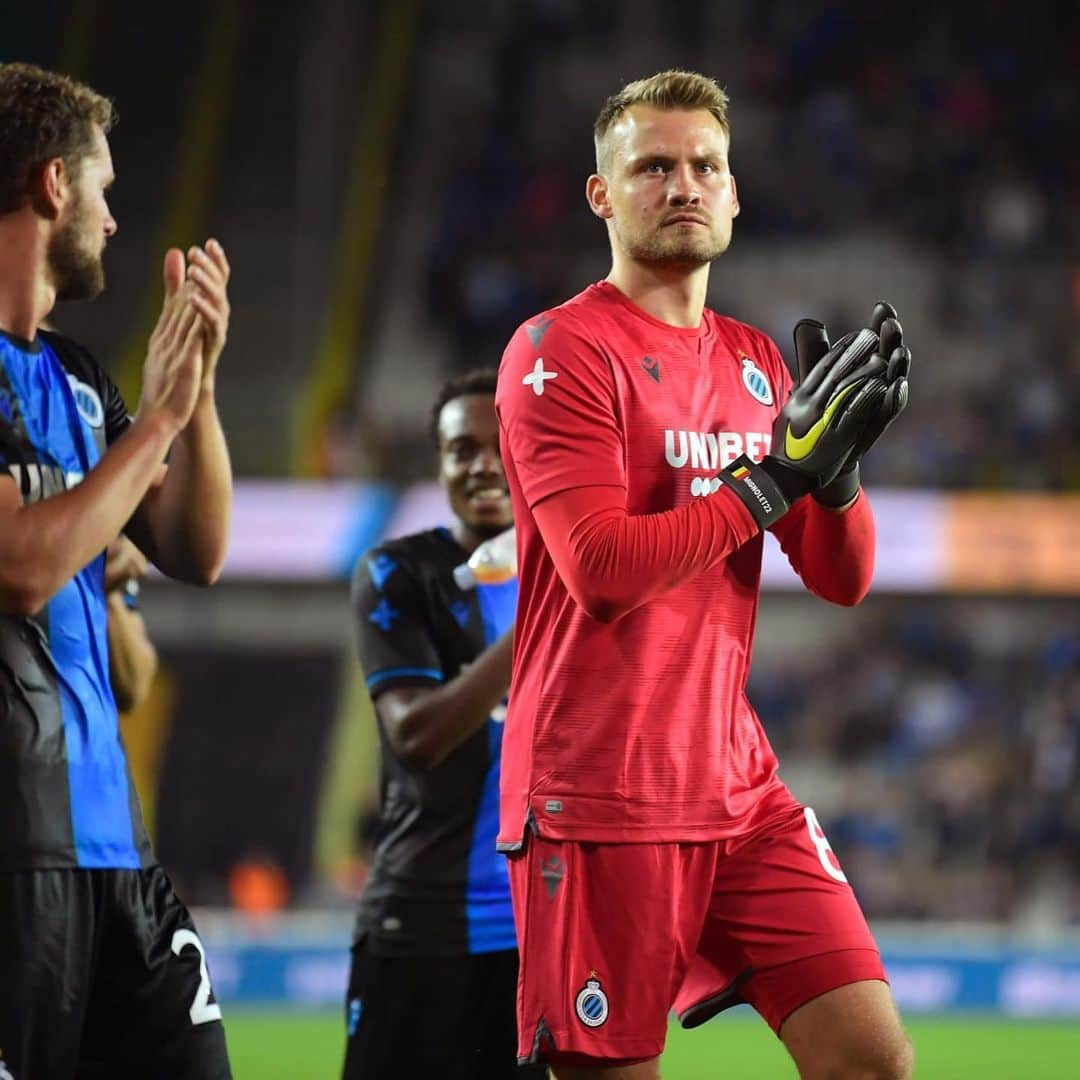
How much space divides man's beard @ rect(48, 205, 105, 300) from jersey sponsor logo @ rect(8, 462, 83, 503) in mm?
313

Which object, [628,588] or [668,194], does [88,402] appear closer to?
[628,588]

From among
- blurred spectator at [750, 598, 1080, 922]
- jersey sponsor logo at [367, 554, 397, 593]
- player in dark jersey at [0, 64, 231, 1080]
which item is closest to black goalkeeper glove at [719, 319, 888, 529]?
player in dark jersey at [0, 64, 231, 1080]

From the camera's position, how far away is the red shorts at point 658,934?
3.12 metres

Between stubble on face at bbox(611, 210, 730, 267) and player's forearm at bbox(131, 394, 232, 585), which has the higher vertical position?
stubble on face at bbox(611, 210, 730, 267)

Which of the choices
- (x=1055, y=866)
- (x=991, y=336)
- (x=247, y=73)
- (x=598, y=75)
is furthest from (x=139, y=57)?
(x=1055, y=866)

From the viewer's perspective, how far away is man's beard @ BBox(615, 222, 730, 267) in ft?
11.1

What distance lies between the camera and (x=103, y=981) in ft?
9.90

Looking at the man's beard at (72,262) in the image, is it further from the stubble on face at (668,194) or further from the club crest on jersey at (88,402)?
the stubble on face at (668,194)

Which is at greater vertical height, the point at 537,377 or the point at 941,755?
the point at 537,377

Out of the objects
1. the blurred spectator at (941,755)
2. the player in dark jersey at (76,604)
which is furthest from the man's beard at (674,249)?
the blurred spectator at (941,755)

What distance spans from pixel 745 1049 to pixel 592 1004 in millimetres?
7300

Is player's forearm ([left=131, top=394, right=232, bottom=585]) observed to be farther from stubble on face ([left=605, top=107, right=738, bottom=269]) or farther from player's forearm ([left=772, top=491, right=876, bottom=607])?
player's forearm ([left=772, top=491, right=876, bottom=607])

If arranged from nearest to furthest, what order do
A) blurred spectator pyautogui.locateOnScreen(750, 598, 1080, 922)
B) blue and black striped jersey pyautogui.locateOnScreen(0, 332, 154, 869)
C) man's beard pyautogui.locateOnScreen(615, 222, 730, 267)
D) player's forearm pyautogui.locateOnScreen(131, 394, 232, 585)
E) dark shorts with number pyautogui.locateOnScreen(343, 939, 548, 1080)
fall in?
blue and black striped jersey pyautogui.locateOnScreen(0, 332, 154, 869), player's forearm pyautogui.locateOnScreen(131, 394, 232, 585), man's beard pyautogui.locateOnScreen(615, 222, 730, 267), dark shorts with number pyautogui.locateOnScreen(343, 939, 548, 1080), blurred spectator pyautogui.locateOnScreen(750, 598, 1080, 922)

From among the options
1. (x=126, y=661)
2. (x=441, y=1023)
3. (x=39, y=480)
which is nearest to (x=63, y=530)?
(x=39, y=480)
